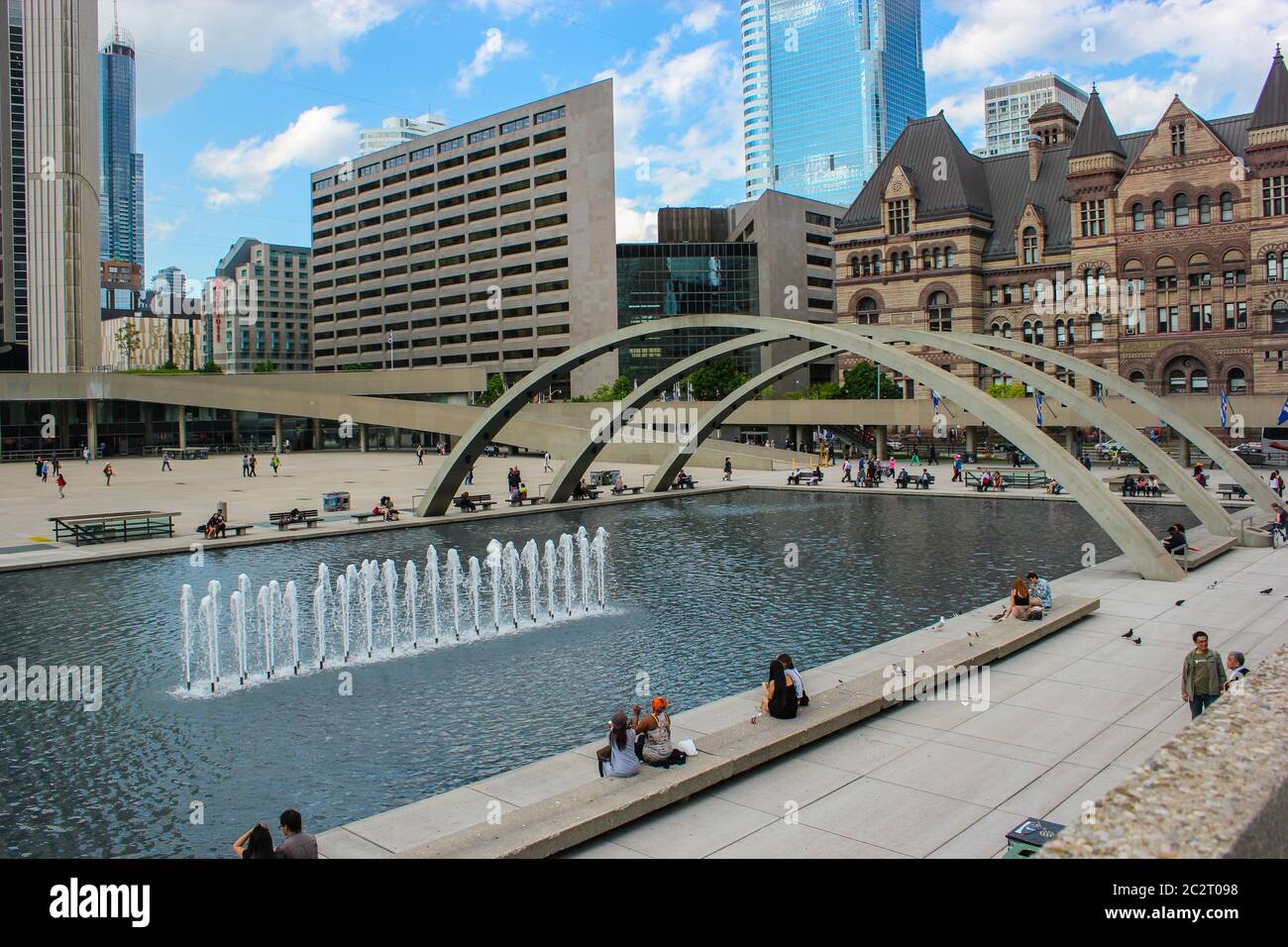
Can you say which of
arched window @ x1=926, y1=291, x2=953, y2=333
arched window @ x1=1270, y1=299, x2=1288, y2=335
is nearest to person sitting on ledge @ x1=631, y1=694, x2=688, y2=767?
arched window @ x1=1270, y1=299, x2=1288, y2=335

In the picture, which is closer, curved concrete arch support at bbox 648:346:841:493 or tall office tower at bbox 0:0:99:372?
curved concrete arch support at bbox 648:346:841:493

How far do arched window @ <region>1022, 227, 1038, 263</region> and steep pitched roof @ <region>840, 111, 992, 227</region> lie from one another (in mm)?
4278

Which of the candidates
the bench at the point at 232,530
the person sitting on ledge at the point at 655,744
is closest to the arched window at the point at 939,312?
the bench at the point at 232,530

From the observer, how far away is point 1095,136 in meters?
74.4

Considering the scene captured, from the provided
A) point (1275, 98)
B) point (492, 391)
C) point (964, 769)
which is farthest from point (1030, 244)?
point (964, 769)

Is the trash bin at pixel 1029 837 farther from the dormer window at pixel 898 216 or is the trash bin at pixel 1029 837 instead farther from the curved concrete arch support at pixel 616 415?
the dormer window at pixel 898 216

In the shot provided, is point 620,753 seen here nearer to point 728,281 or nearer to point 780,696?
point 780,696

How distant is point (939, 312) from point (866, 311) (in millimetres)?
6493

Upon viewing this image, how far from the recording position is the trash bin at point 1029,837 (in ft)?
25.8

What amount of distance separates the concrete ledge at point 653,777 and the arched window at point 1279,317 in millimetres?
61433

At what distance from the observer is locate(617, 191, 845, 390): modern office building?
105312mm

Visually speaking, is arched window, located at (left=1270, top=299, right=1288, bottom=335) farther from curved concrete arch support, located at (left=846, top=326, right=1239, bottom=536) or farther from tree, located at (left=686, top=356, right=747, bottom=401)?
curved concrete arch support, located at (left=846, top=326, right=1239, bottom=536)
